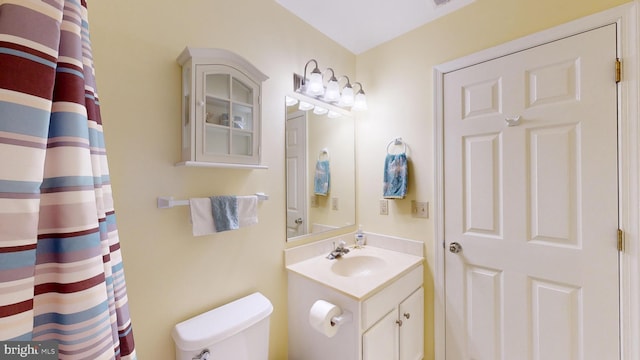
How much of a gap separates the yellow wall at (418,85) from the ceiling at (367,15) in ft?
0.24

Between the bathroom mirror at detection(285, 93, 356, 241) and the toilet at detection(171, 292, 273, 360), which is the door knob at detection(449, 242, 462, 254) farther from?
the toilet at detection(171, 292, 273, 360)

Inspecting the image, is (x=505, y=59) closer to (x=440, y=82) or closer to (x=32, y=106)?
(x=440, y=82)

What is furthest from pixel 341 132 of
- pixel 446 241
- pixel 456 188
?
pixel 446 241

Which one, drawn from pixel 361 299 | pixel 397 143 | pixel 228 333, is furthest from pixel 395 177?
pixel 228 333

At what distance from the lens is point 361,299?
3.73ft

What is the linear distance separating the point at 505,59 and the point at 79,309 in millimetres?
1982

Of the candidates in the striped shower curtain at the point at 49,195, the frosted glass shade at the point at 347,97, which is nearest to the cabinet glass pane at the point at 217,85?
the striped shower curtain at the point at 49,195

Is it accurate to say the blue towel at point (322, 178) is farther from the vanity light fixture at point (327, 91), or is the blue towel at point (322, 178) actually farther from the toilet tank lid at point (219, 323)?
the toilet tank lid at point (219, 323)

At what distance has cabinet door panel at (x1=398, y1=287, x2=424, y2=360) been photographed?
1438 millimetres

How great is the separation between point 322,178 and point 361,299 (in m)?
0.90

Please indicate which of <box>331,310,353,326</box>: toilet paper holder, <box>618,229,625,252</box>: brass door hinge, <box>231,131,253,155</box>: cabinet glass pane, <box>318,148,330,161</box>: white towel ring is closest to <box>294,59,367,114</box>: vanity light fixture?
<box>318,148,330,161</box>: white towel ring

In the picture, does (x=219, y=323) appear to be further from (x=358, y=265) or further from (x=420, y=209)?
(x=420, y=209)

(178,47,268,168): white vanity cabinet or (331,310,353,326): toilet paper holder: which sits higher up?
(178,47,268,168): white vanity cabinet

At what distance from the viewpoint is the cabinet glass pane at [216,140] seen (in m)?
1.10
